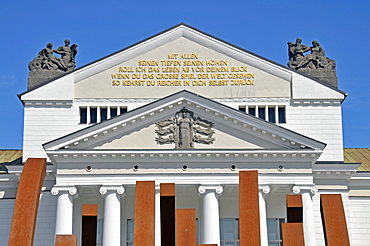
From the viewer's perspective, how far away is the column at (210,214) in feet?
143

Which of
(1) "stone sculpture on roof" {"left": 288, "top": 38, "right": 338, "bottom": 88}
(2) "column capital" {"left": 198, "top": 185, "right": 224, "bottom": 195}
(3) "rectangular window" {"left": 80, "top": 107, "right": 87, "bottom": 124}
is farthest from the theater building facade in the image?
(1) "stone sculpture on roof" {"left": 288, "top": 38, "right": 338, "bottom": 88}

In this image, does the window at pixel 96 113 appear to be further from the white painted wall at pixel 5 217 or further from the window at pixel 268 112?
the window at pixel 268 112

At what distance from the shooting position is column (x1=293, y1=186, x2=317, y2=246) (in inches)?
1720

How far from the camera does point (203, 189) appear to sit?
44.6 meters

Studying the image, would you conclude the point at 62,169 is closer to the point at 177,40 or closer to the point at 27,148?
the point at 27,148

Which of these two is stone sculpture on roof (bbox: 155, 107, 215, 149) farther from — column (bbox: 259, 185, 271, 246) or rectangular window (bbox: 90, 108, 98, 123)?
rectangular window (bbox: 90, 108, 98, 123)

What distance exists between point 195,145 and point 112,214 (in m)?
6.03

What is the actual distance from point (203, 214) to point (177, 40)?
12665mm

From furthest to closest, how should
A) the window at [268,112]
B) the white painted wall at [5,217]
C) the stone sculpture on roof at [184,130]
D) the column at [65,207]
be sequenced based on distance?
the window at [268,112]
the white painted wall at [5,217]
the stone sculpture on roof at [184,130]
the column at [65,207]

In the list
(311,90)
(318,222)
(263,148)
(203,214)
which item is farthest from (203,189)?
(311,90)

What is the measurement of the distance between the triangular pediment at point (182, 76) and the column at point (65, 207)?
7946 millimetres

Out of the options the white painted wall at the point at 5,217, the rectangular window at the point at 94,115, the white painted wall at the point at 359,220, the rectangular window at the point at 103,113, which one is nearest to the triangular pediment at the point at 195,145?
the rectangular window at the point at 103,113

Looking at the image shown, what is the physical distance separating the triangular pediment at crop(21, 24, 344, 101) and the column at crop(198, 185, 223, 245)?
7992mm

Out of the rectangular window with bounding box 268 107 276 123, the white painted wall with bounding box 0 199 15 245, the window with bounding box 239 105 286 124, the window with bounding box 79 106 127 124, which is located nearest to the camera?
the white painted wall with bounding box 0 199 15 245
